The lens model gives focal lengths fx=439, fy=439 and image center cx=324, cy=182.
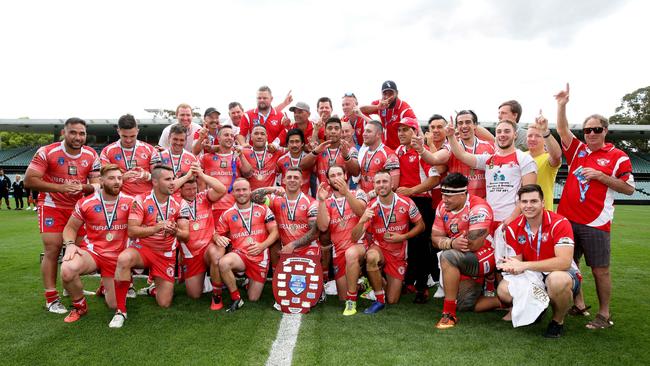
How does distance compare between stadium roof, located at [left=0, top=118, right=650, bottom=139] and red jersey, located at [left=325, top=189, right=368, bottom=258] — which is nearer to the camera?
red jersey, located at [left=325, top=189, right=368, bottom=258]

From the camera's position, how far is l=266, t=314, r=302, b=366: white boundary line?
3371 millimetres

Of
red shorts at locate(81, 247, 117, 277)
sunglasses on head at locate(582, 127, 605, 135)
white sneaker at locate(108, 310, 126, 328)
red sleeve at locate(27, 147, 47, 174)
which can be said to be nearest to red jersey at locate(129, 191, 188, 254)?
red shorts at locate(81, 247, 117, 277)

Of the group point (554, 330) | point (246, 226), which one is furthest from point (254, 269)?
point (554, 330)

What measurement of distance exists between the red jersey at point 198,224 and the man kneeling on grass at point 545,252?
336 centimetres

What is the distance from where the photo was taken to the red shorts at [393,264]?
5.11 meters

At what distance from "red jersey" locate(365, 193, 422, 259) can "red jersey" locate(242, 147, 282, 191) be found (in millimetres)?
1703

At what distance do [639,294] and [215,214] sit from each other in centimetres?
554

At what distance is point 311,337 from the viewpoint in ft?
12.8

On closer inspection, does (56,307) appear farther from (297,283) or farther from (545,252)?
(545,252)

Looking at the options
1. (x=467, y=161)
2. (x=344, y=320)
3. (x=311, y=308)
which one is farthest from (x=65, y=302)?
(x=467, y=161)

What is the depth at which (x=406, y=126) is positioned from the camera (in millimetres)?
5391

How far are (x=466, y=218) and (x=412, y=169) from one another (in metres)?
1.18

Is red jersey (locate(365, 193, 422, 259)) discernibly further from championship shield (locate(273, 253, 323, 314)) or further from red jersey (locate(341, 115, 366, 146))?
red jersey (locate(341, 115, 366, 146))

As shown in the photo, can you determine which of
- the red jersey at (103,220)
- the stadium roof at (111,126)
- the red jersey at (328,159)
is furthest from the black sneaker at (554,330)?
the stadium roof at (111,126)
